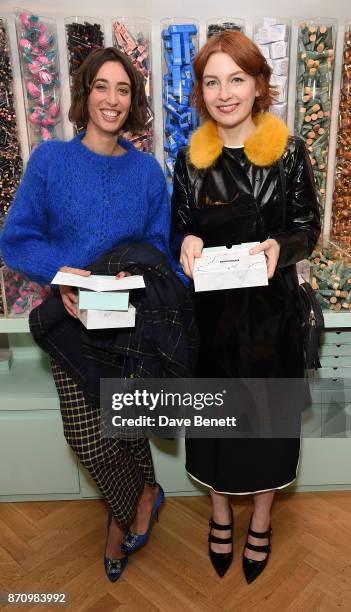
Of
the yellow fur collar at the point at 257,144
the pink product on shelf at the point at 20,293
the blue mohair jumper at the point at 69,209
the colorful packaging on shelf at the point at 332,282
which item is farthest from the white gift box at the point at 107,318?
the colorful packaging on shelf at the point at 332,282

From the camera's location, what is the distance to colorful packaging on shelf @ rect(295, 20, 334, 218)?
188cm

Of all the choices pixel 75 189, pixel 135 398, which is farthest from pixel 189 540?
pixel 75 189

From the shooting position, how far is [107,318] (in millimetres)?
1265

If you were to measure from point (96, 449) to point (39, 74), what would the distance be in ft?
4.55

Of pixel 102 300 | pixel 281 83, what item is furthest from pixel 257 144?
pixel 281 83

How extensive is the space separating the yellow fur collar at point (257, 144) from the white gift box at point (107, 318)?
1.48ft

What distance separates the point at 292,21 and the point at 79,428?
1.78 m

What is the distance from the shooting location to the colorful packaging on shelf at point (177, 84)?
1.83 metres

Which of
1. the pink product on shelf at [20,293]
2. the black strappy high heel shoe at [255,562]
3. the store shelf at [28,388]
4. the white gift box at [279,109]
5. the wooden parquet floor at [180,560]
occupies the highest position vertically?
the white gift box at [279,109]

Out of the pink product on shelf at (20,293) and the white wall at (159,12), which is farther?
the white wall at (159,12)

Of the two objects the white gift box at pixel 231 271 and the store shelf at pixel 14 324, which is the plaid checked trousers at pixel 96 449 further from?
the white gift box at pixel 231 271

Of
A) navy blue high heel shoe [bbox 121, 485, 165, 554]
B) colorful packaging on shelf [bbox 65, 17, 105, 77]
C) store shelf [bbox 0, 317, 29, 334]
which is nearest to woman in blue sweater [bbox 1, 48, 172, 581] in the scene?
navy blue high heel shoe [bbox 121, 485, 165, 554]

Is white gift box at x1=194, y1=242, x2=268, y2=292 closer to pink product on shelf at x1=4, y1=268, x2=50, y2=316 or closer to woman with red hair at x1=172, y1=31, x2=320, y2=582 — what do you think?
woman with red hair at x1=172, y1=31, x2=320, y2=582

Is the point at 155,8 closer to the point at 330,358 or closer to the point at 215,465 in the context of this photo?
the point at 330,358
